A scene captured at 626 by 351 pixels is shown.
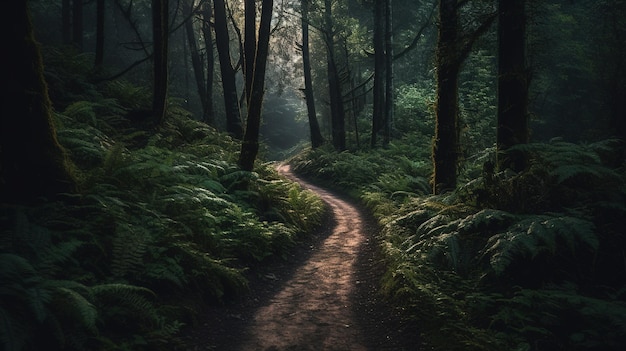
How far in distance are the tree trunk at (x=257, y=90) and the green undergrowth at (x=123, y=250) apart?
3.52 ft

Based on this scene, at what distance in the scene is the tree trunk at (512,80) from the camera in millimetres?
7073

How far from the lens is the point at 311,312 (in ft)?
19.2

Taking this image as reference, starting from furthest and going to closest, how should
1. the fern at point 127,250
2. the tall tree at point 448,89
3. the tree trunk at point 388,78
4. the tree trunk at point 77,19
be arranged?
the tree trunk at point 388,78
the tree trunk at point 77,19
the tall tree at point 448,89
the fern at point 127,250

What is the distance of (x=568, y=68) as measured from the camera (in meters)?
32.9

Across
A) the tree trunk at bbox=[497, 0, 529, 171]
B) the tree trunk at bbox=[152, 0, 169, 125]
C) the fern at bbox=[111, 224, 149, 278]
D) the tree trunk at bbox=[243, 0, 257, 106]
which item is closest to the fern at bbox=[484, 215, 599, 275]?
the tree trunk at bbox=[497, 0, 529, 171]

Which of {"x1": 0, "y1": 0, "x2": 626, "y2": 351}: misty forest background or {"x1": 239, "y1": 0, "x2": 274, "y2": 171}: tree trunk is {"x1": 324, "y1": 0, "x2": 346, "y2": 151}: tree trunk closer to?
→ {"x1": 0, "y1": 0, "x2": 626, "y2": 351}: misty forest background

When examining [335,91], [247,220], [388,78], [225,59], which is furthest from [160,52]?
[335,91]

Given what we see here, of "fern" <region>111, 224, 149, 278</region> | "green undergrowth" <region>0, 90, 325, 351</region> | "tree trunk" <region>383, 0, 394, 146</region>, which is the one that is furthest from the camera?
"tree trunk" <region>383, 0, 394, 146</region>

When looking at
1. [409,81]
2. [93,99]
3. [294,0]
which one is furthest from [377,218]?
[409,81]

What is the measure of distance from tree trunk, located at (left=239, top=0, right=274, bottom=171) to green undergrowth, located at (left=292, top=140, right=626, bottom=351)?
16.8ft

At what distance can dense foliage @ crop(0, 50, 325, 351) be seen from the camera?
3.60m

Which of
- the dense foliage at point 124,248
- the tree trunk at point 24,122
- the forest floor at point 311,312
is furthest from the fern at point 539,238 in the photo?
the tree trunk at point 24,122

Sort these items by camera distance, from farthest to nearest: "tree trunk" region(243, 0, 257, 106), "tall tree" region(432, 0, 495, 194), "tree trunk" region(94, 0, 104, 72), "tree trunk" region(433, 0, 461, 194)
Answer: "tree trunk" region(94, 0, 104, 72) < "tree trunk" region(243, 0, 257, 106) < "tree trunk" region(433, 0, 461, 194) < "tall tree" region(432, 0, 495, 194)

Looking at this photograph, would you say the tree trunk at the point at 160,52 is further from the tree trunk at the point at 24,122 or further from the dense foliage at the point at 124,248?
the tree trunk at the point at 24,122
